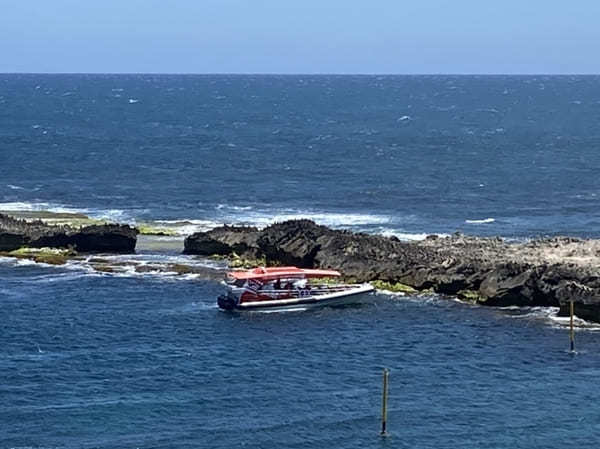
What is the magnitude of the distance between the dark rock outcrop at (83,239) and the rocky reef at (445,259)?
201 inches

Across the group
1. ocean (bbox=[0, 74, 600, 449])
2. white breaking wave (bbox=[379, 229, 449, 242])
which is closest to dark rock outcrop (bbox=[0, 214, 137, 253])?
ocean (bbox=[0, 74, 600, 449])

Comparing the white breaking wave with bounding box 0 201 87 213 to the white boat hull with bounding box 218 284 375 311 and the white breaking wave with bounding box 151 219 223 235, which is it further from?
the white boat hull with bounding box 218 284 375 311

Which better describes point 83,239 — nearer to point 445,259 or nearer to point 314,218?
point 314,218

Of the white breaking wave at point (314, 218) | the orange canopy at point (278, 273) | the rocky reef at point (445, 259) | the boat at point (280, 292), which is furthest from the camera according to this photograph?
the white breaking wave at point (314, 218)

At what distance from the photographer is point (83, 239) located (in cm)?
10462

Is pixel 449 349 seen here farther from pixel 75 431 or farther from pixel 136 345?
pixel 75 431

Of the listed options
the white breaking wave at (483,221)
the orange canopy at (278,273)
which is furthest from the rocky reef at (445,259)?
the white breaking wave at (483,221)

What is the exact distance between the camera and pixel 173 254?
341 ft

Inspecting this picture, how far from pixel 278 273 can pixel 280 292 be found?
53.9 inches

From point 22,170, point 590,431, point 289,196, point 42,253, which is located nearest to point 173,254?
point 42,253

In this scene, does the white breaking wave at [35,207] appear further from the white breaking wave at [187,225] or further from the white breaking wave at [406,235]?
the white breaking wave at [406,235]

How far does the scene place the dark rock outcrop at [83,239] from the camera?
342 ft

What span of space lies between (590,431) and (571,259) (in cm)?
3250

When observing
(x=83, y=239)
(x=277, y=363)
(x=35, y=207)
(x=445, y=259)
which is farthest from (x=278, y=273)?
(x=35, y=207)
